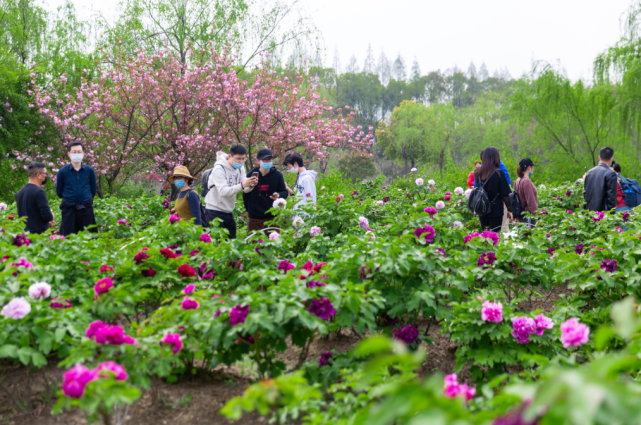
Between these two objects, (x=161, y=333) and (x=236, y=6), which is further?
(x=236, y=6)

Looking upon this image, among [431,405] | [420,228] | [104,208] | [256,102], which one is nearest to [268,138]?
[256,102]

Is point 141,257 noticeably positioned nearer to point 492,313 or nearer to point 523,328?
point 492,313

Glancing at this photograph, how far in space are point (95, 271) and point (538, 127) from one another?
74.8 ft

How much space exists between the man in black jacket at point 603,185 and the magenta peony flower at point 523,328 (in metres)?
5.11

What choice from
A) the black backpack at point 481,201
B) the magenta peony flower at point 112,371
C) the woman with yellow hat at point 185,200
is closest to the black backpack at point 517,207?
the black backpack at point 481,201

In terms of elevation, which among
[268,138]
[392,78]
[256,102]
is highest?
[392,78]

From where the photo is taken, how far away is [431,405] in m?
0.88

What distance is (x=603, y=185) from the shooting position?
6.74m

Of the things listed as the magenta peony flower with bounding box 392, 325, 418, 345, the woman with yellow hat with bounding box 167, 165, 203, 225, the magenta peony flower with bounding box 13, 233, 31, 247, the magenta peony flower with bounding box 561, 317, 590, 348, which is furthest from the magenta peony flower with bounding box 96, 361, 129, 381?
the woman with yellow hat with bounding box 167, 165, 203, 225

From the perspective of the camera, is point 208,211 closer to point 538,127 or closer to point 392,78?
point 538,127

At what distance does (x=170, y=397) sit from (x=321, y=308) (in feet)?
3.67

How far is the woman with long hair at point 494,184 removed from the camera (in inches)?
227

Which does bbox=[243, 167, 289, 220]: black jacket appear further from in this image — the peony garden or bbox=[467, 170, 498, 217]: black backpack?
bbox=[467, 170, 498, 217]: black backpack

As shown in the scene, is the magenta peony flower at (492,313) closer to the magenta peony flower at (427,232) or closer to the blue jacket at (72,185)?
the magenta peony flower at (427,232)
